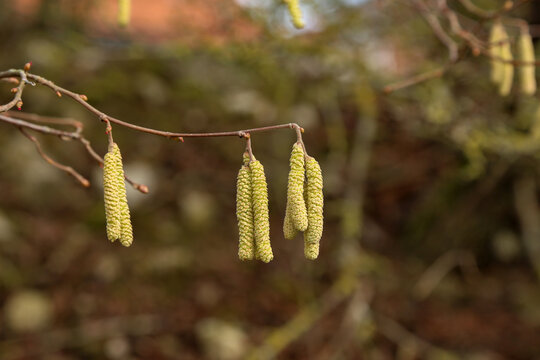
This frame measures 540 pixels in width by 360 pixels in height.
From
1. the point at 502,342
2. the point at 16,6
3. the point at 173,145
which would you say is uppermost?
the point at 16,6

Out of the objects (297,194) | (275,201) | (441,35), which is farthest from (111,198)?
(275,201)

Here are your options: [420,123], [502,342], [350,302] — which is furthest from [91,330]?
[502,342]

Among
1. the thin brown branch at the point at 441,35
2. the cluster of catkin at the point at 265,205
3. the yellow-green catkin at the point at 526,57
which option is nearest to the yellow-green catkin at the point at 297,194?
the cluster of catkin at the point at 265,205

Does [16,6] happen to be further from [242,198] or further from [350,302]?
[242,198]

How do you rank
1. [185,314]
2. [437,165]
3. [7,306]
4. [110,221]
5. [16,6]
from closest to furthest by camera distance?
[110,221]
[7,306]
[185,314]
[437,165]
[16,6]

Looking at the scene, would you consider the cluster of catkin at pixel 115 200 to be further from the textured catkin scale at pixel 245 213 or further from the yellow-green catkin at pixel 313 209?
the yellow-green catkin at pixel 313 209

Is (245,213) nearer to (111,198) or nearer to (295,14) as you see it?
(111,198)
